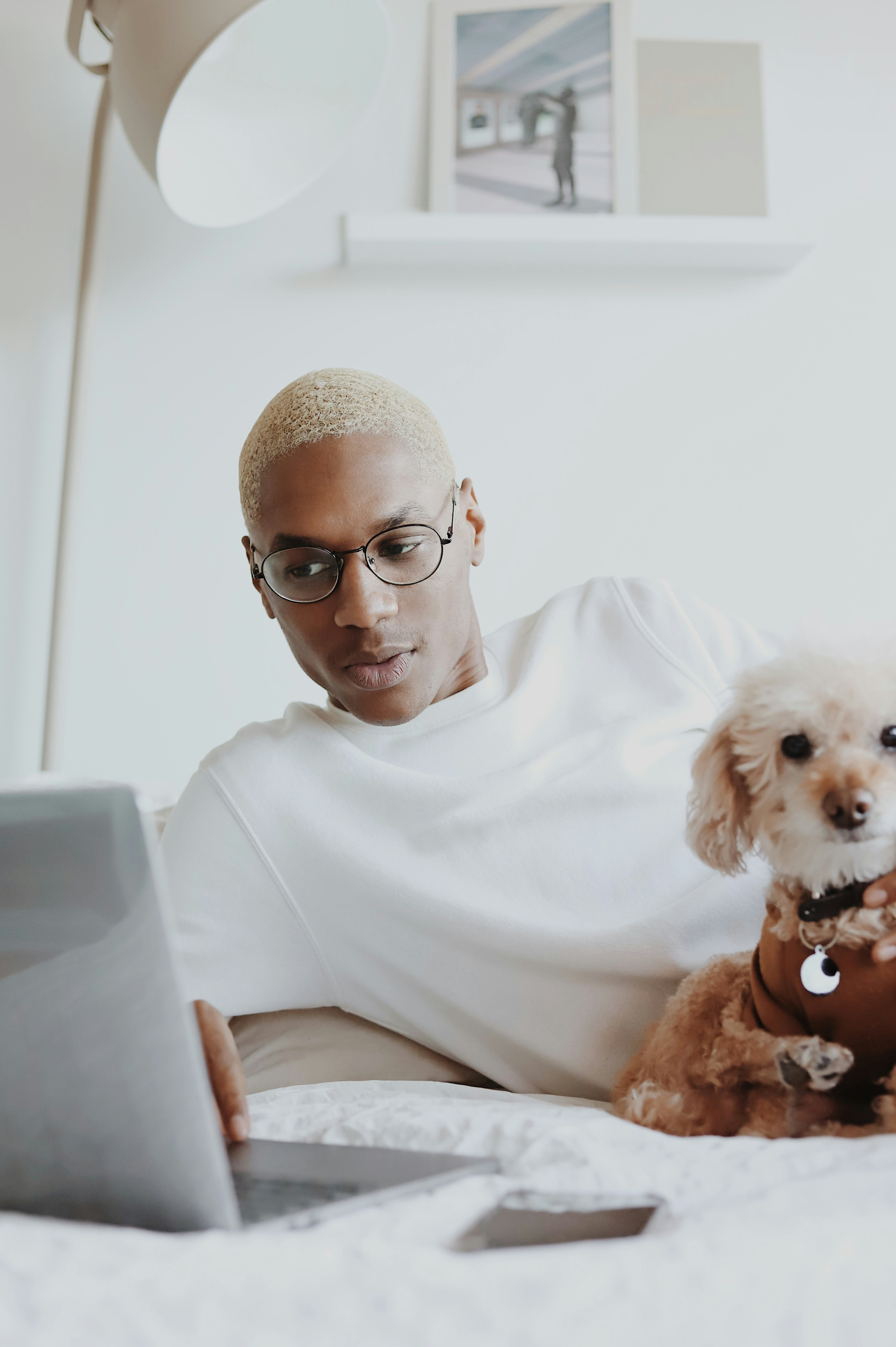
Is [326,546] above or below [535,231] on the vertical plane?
below

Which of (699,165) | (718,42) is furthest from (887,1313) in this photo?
(718,42)

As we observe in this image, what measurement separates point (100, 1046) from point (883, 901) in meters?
0.56

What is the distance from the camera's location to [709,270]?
202cm

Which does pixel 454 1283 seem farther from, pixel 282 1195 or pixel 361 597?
pixel 361 597

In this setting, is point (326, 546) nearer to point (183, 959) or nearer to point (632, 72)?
point (183, 959)

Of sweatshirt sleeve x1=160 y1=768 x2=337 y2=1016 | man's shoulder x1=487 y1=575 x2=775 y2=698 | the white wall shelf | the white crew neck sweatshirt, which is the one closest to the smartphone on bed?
the white crew neck sweatshirt

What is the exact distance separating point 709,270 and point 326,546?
1.30m

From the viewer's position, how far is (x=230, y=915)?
119 cm

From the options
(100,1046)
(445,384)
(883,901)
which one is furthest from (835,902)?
(445,384)

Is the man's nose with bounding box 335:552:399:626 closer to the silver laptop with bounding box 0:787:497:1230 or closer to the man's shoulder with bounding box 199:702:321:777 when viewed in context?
the man's shoulder with bounding box 199:702:321:777

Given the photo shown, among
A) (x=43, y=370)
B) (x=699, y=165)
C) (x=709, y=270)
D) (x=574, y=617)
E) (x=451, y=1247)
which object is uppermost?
(x=699, y=165)

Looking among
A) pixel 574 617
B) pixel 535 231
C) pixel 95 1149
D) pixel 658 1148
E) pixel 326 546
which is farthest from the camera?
pixel 535 231

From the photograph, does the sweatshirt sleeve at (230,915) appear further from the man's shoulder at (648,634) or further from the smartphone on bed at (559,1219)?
the smartphone on bed at (559,1219)

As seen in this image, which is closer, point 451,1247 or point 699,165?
point 451,1247
